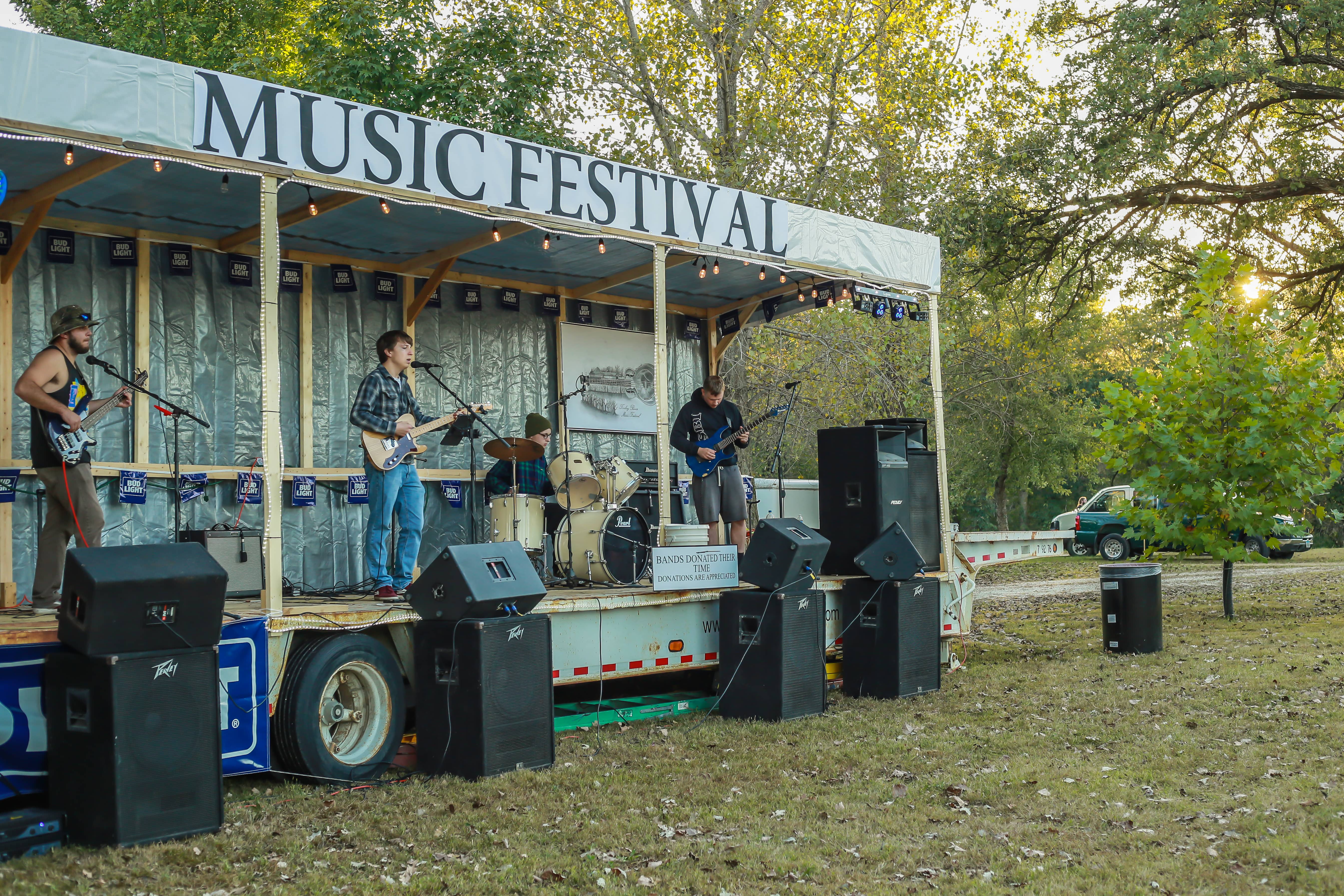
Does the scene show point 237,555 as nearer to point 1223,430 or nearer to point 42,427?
point 42,427

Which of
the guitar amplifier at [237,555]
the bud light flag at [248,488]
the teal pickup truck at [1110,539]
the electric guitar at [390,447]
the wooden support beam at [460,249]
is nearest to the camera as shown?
the electric guitar at [390,447]

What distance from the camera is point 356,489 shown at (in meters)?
8.56

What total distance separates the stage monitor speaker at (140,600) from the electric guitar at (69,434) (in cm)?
129

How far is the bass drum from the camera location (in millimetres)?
7883

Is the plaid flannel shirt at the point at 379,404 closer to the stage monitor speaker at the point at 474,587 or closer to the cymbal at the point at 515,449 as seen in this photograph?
the stage monitor speaker at the point at 474,587

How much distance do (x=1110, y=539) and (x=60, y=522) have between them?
2150 centimetres

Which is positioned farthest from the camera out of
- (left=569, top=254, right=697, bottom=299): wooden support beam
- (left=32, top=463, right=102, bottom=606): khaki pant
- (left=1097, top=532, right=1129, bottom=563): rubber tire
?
(left=1097, top=532, right=1129, bottom=563): rubber tire

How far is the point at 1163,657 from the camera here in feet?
30.2

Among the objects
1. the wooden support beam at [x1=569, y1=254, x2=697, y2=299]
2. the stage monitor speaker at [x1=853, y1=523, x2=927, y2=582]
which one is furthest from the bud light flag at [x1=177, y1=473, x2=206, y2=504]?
the stage monitor speaker at [x1=853, y1=523, x2=927, y2=582]

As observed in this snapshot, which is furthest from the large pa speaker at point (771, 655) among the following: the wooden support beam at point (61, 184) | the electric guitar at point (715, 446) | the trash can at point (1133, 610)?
the wooden support beam at point (61, 184)

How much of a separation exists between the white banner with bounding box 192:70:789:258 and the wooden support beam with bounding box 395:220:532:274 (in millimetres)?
657

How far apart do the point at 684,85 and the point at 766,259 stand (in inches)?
425

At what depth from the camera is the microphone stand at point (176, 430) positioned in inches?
263

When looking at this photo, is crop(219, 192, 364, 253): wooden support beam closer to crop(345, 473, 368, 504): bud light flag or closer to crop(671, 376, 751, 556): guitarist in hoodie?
crop(345, 473, 368, 504): bud light flag
